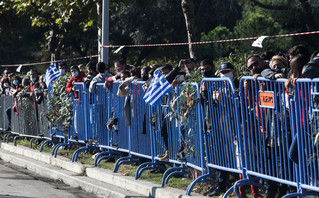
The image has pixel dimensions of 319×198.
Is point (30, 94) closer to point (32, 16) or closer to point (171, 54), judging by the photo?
point (32, 16)

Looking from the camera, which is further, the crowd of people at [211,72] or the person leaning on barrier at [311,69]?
the crowd of people at [211,72]

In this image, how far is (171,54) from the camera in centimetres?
4681

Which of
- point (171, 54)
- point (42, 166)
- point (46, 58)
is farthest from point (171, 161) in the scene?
point (46, 58)

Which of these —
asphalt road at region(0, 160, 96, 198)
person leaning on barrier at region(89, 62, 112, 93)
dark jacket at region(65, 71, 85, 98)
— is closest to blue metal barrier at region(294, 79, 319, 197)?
asphalt road at region(0, 160, 96, 198)

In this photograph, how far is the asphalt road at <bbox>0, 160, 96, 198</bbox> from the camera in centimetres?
887

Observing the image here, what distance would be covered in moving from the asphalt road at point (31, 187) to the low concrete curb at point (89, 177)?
138 mm

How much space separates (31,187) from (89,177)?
101 cm

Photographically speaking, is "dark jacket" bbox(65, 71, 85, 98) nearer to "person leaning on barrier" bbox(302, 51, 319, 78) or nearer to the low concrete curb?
the low concrete curb

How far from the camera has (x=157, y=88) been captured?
8633 mm

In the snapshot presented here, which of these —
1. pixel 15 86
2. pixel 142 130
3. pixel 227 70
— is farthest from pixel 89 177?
pixel 15 86

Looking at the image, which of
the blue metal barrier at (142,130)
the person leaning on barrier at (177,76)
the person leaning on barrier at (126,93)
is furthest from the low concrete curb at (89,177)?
the person leaning on barrier at (126,93)

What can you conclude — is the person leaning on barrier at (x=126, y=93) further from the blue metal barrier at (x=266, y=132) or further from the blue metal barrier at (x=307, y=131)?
the blue metal barrier at (x=307, y=131)

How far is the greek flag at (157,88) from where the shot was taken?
852cm

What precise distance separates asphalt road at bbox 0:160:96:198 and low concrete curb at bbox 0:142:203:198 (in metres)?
0.14
